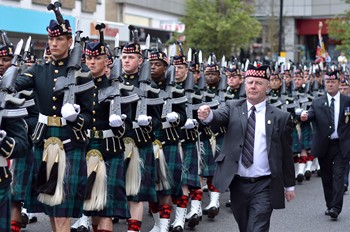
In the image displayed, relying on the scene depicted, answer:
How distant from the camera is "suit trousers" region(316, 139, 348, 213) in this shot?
10031 mm

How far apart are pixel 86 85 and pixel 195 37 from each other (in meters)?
27.8

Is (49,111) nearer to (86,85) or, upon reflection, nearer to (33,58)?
(86,85)

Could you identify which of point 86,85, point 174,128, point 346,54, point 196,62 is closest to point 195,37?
point 346,54

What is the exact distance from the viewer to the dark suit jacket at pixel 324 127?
10.4m

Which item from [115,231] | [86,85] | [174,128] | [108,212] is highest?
[86,85]

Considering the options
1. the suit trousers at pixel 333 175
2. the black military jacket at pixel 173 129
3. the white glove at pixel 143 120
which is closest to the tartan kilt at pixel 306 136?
the suit trousers at pixel 333 175

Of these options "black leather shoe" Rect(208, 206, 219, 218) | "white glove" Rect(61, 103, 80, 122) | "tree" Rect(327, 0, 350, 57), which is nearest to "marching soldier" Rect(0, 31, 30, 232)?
"white glove" Rect(61, 103, 80, 122)

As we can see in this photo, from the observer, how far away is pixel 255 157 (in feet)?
21.7

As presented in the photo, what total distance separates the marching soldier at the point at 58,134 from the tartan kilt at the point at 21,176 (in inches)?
25.1

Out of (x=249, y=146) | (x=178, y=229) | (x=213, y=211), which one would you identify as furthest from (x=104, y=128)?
(x=213, y=211)

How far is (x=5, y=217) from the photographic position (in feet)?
17.3

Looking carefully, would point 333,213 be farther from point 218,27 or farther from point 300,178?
point 218,27

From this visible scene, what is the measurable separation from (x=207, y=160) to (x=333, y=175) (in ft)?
5.78

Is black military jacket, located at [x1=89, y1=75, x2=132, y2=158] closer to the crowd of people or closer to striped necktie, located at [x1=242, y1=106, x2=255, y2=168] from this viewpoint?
the crowd of people
